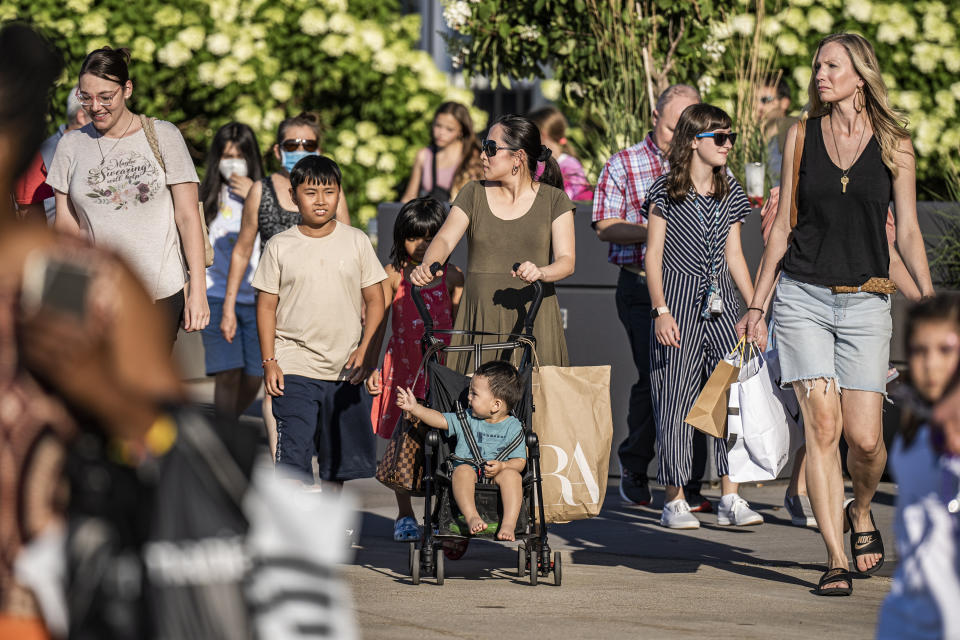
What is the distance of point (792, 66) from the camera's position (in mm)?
14695

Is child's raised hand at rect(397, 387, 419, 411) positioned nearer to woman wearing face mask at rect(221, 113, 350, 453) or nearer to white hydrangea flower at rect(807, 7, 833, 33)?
woman wearing face mask at rect(221, 113, 350, 453)

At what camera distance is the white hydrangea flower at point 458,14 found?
38.3 feet

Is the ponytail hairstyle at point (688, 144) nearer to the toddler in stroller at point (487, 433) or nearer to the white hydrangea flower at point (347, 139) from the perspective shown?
the toddler in stroller at point (487, 433)

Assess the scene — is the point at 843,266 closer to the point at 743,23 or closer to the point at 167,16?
the point at 743,23

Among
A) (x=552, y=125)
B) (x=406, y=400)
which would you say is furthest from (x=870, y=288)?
(x=552, y=125)

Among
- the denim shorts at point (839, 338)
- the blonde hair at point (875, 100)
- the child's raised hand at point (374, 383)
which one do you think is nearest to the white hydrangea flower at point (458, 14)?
the child's raised hand at point (374, 383)

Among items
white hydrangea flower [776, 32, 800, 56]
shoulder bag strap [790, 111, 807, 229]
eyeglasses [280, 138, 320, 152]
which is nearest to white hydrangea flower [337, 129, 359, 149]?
white hydrangea flower [776, 32, 800, 56]

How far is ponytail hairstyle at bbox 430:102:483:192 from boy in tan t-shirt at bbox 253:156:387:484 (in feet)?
10.8

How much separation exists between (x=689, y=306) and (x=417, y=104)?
7.66 meters

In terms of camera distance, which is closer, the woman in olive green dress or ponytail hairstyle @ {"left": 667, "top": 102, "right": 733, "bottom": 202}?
the woman in olive green dress

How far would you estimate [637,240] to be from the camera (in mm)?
8453

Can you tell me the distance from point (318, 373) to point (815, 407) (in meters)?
2.32

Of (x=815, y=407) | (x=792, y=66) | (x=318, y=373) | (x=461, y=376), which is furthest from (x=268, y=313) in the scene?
(x=792, y=66)

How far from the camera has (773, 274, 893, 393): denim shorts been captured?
6.20 metres
